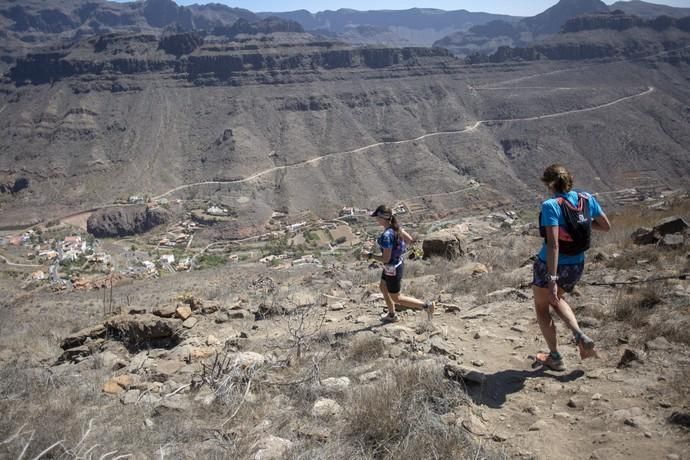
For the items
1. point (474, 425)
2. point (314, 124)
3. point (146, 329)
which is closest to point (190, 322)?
point (146, 329)

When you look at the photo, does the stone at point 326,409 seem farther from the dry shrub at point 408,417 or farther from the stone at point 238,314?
the stone at point 238,314

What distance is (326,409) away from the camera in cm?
349

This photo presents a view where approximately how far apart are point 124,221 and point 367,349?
146 feet

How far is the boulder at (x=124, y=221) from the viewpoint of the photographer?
43.7 metres

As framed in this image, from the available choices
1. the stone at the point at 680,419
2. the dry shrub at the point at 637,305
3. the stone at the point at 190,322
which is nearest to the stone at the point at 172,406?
the stone at the point at 190,322

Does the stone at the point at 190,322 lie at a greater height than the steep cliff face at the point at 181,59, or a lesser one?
lesser

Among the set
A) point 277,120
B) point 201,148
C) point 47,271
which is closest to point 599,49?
point 277,120

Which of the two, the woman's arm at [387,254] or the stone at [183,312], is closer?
the woman's arm at [387,254]

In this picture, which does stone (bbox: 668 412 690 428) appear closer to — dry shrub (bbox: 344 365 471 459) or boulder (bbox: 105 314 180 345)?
dry shrub (bbox: 344 365 471 459)

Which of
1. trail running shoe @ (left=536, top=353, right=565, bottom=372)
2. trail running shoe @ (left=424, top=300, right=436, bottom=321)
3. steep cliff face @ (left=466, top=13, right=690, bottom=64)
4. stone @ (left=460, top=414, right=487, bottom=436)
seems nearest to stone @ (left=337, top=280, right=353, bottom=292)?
trail running shoe @ (left=424, top=300, right=436, bottom=321)

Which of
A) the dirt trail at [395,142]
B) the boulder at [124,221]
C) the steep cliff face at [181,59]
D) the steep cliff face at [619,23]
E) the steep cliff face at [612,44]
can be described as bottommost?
the boulder at [124,221]

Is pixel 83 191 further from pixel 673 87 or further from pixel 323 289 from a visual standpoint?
pixel 673 87

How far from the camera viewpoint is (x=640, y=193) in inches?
1780

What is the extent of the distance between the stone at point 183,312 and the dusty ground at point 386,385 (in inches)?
8.1
